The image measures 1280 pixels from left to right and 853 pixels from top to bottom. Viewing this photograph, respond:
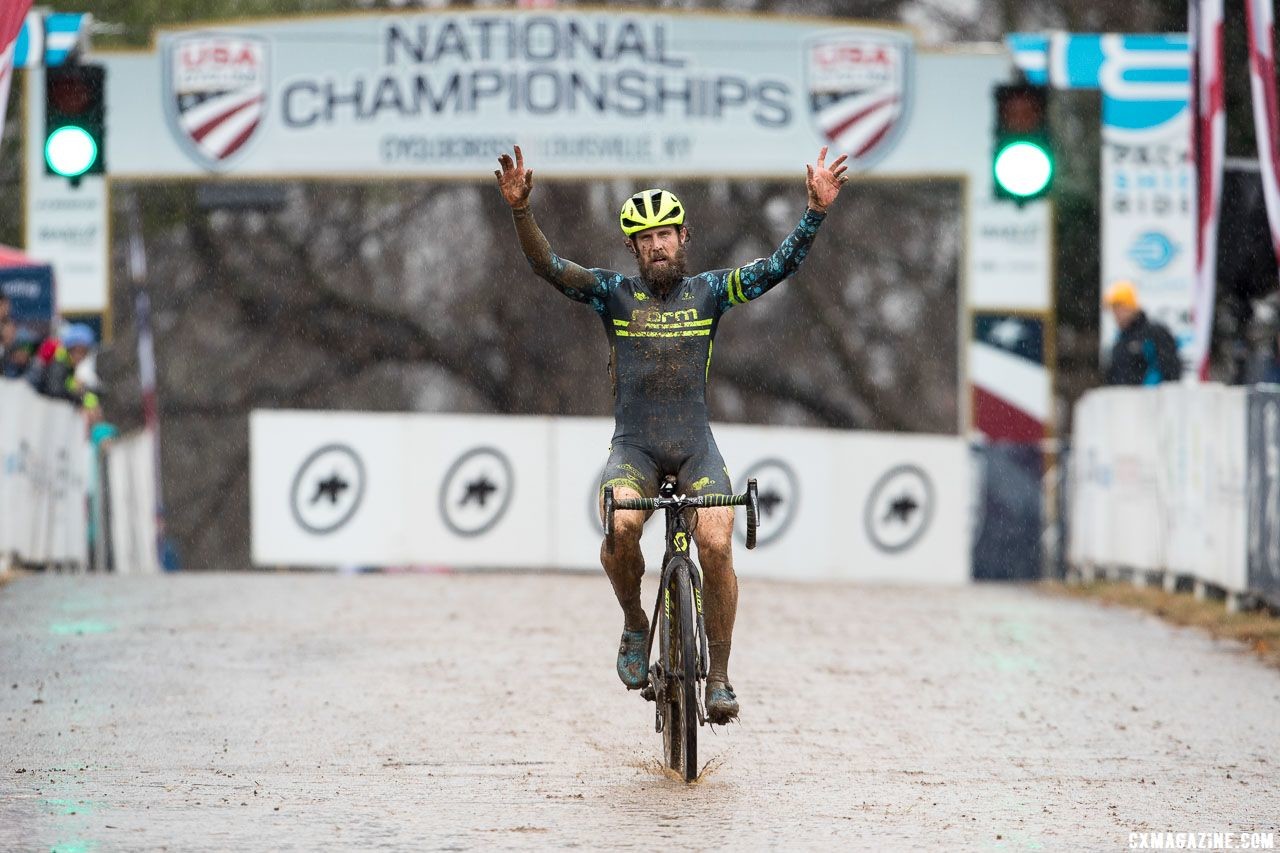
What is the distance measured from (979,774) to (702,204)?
26.4 m

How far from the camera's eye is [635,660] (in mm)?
9258

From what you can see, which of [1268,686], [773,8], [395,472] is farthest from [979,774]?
[773,8]

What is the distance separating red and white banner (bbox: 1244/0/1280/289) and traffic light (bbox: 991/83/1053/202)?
1.46 meters

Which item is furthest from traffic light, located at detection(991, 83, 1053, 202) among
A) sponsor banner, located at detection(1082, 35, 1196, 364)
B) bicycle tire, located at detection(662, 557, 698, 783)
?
bicycle tire, located at detection(662, 557, 698, 783)

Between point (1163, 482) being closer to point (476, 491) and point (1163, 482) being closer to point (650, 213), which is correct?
point (476, 491)

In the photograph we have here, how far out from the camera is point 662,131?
23.6 metres

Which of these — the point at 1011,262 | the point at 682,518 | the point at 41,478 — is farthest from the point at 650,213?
the point at 1011,262

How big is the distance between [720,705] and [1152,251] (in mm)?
14956

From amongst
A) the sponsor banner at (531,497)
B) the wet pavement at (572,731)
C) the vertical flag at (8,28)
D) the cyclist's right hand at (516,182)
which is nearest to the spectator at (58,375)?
the sponsor banner at (531,497)

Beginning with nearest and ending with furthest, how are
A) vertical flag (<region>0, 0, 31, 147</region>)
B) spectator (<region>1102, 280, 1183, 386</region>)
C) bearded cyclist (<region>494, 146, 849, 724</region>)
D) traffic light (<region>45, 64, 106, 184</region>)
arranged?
bearded cyclist (<region>494, 146, 849, 724</region>) < vertical flag (<region>0, 0, 31, 147</region>) < traffic light (<region>45, 64, 106, 184</region>) < spectator (<region>1102, 280, 1183, 386</region>)

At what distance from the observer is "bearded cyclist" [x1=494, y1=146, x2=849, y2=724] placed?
364 inches

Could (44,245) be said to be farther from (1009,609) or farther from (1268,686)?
(1268,686)

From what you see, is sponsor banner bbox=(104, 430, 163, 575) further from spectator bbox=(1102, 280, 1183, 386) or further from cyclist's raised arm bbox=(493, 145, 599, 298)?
cyclist's raised arm bbox=(493, 145, 599, 298)

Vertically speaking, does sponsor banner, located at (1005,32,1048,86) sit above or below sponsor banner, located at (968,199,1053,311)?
above
